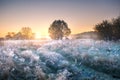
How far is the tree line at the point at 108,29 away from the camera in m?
18.9

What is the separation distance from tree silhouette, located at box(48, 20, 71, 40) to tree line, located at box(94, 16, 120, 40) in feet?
8.18

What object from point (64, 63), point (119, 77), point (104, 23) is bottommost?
point (119, 77)

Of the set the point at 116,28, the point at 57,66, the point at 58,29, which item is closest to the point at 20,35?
the point at 58,29

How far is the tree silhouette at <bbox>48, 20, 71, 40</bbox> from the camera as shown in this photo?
17.9 meters

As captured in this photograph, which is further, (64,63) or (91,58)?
(91,58)

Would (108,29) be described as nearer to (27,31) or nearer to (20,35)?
(27,31)

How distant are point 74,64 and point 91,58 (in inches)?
38.4

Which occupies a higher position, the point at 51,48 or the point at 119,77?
the point at 51,48

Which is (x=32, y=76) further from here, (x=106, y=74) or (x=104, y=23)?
(x=104, y=23)

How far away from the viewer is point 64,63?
28.6ft

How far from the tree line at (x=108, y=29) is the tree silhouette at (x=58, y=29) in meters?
2.49

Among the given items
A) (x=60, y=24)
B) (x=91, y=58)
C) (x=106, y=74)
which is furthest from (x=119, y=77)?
(x=60, y=24)

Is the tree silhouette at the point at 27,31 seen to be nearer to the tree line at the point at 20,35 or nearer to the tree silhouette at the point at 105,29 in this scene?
the tree line at the point at 20,35

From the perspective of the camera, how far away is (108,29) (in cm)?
1930
